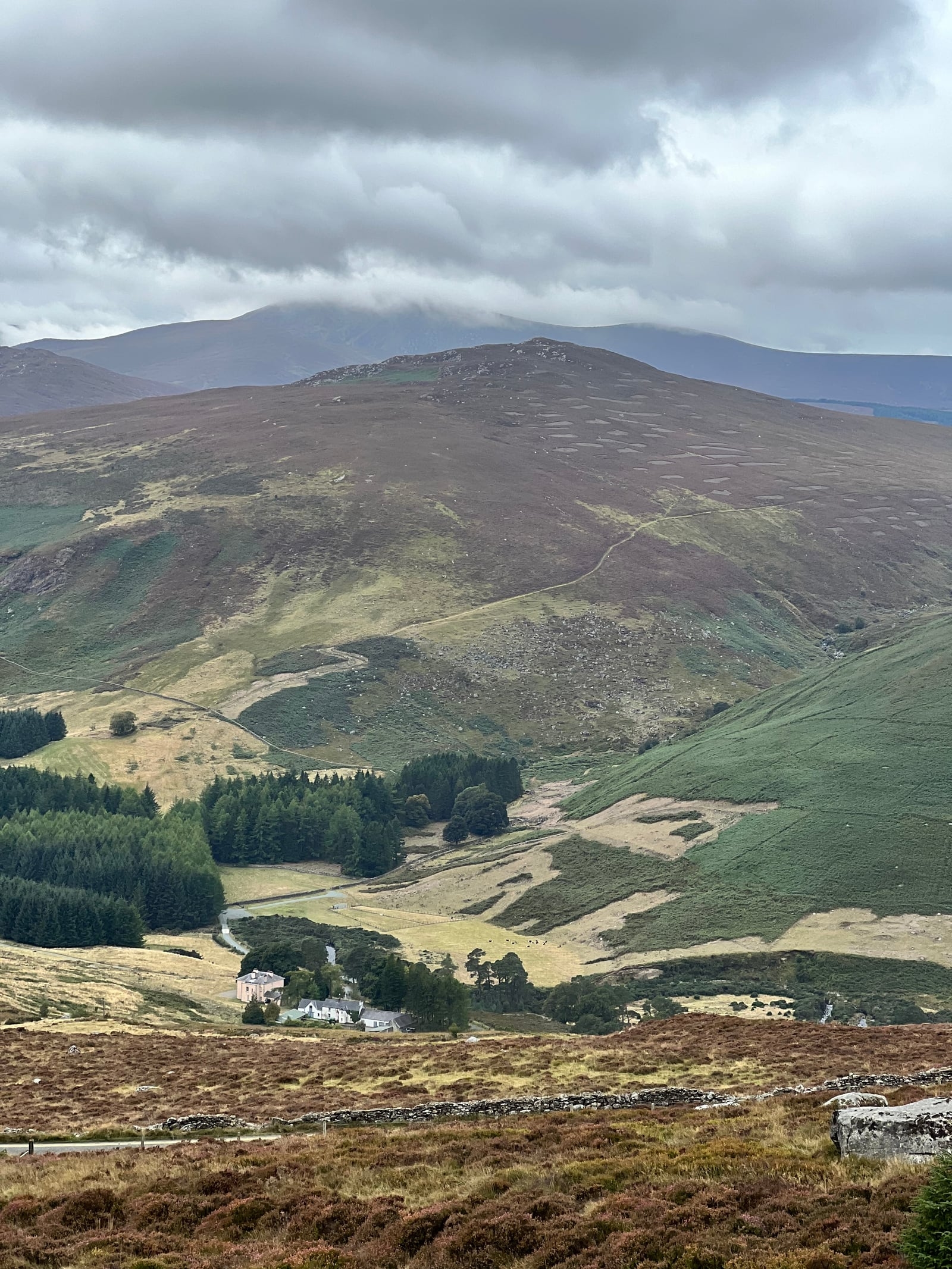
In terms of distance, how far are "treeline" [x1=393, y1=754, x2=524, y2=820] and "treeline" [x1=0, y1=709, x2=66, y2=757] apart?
5667 centimetres

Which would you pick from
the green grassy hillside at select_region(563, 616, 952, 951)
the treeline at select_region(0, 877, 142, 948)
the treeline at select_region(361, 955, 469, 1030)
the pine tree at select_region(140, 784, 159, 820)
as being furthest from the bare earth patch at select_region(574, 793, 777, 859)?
the pine tree at select_region(140, 784, 159, 820)

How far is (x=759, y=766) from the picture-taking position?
464 feet

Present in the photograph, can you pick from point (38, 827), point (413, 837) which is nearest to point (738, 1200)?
point (38, 827)

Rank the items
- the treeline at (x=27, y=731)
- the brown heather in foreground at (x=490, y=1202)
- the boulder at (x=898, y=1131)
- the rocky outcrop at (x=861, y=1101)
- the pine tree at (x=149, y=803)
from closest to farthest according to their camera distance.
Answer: the brown heather in foreground at (x=490, y=1202) < the boulder at (x=898, y=1131) < the rocky outcrop at (x=861, y=1101) < the pine tree at (x=149, y=803) < the treeline at (x=27, y=731)

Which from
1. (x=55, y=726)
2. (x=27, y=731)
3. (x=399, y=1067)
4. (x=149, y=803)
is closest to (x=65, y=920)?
(x=149, y=803)

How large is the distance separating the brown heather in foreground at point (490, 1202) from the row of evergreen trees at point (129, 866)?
9750cm

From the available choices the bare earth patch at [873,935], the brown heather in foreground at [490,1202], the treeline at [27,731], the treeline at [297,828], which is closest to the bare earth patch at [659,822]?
the bare earth patch at [873,935]

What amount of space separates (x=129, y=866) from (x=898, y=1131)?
11524 cm

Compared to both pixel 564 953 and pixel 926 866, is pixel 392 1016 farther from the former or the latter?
pixel 926 866

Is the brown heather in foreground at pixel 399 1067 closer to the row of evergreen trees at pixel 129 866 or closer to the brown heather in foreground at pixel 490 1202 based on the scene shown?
the brown heather in foreground at pixel 490 1202

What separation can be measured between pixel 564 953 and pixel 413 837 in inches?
2354

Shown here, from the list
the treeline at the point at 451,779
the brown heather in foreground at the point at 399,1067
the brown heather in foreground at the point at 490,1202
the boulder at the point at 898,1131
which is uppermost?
the boulder at the point at 898,1131

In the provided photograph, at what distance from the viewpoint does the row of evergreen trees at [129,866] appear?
403ft

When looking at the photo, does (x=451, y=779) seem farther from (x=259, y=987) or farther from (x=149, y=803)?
(x=259, y=987)
